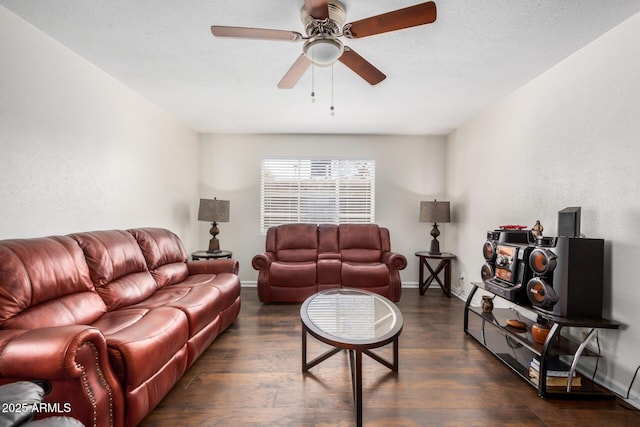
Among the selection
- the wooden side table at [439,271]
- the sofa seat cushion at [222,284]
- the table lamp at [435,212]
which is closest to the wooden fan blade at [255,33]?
the sofa seat cushion at [222,284]

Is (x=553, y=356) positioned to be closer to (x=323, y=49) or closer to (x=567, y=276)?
(x=567, y=276)

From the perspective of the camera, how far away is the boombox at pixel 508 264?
2.21 metres

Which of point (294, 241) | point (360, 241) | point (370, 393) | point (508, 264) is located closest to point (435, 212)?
point (360, 241)

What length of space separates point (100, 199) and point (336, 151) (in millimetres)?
3293

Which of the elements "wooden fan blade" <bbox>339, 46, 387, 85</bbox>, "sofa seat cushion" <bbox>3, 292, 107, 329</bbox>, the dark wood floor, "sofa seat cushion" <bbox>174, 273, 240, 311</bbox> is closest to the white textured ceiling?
"wooden fan blade" <bbox>339, 46, 387, 85</bbox>

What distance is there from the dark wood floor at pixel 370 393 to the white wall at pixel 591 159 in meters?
0.68

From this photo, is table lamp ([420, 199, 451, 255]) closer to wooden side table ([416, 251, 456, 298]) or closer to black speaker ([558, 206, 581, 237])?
wooden side table ([416, 251, 456, 298])

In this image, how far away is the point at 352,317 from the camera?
2084 millimetres

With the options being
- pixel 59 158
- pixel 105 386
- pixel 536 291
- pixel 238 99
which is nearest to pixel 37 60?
pixel 59 158

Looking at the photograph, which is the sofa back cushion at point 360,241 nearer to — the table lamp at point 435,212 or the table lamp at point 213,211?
the table lamp at point 435,212

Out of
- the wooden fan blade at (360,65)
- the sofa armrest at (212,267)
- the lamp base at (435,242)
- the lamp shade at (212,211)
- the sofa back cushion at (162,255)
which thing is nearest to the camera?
the wooden fan blade at (360,65)

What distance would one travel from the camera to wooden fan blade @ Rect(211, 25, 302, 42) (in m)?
1.62

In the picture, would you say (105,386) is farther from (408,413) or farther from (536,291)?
(536,291)

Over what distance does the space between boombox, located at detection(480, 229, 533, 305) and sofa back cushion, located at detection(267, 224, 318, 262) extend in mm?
2310
